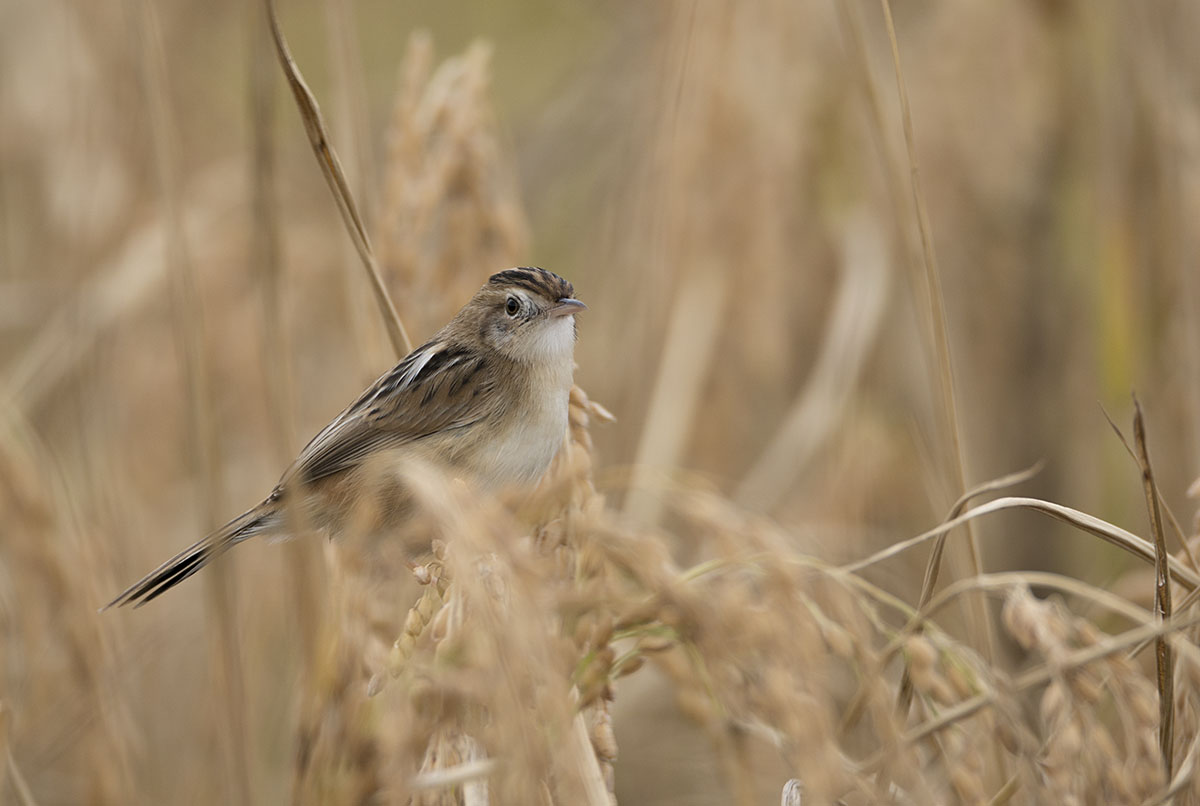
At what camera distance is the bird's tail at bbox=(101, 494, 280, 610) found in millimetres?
1974

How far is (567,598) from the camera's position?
124 centimetres

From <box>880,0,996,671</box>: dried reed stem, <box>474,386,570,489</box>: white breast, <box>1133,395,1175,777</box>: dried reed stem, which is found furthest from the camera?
<box>474,386,570,489</box>: white breast

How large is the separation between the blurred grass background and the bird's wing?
0.45 feet

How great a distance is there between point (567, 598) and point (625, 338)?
2311 millimetres

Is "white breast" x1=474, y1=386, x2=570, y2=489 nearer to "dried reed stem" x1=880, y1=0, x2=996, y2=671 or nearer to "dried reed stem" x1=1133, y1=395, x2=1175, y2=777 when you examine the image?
"dried reed stem" x1=880, y1=0, x2=996, y2=671

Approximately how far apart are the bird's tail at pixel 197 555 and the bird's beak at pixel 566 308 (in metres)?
0.84

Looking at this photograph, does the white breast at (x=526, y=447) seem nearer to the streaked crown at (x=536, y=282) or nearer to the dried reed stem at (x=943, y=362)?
the streaked crown at (x=536, y=282)

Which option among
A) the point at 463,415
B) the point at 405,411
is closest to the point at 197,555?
the point at 405,411

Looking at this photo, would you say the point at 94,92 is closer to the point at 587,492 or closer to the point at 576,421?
the point at 576,421

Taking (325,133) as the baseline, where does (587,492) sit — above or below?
below

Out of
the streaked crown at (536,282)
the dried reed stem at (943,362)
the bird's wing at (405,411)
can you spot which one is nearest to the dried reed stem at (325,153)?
the bird's wing at (405,411)

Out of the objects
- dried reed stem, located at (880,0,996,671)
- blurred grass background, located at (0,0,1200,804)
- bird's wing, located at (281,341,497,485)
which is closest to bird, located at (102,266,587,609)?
bird's wing, located at (281,341,497,485)

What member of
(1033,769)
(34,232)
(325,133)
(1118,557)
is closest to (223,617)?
(325,133)

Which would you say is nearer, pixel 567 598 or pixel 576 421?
pixel 567 598
